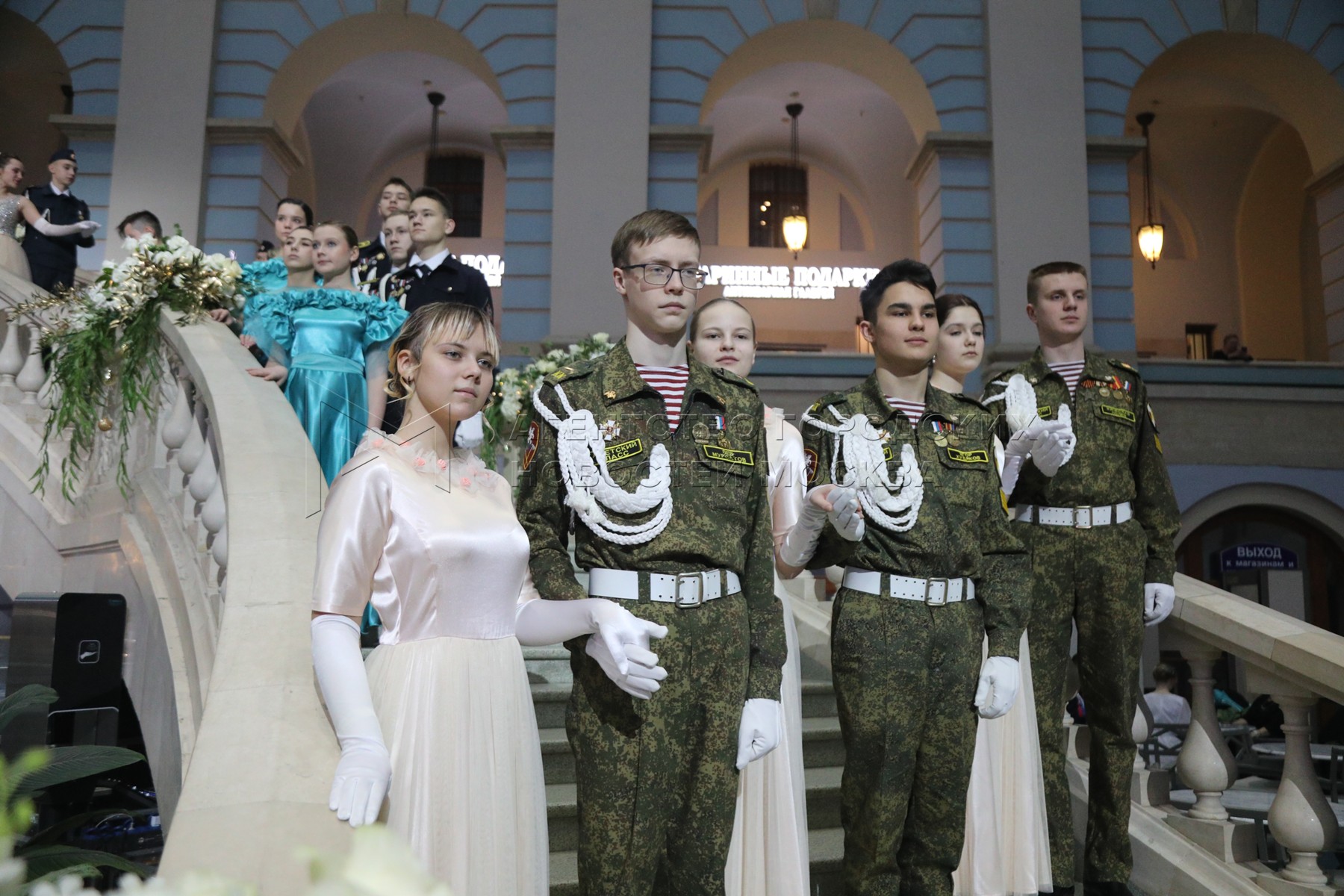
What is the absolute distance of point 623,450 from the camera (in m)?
2.42

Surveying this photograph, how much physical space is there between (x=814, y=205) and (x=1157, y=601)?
14.7 metres

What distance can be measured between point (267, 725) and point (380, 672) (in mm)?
232

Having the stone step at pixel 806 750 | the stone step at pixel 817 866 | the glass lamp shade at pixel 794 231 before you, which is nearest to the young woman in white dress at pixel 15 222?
the stone step at pixel 806 750

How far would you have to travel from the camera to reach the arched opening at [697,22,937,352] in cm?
1611

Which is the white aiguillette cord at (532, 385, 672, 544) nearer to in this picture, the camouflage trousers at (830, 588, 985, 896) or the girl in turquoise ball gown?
the camouflage trousers at (830, 588, 985, 896)

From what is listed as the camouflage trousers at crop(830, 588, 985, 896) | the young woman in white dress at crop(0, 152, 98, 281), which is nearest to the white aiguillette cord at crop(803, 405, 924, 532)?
the camouflage trousers at crop(830, 588, 985, 896)

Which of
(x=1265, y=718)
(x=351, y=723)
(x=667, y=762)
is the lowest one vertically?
(x=1265, y=718)

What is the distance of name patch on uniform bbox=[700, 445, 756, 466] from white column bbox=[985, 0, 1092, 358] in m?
7.81

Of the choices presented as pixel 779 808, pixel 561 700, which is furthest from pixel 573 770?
pixel 779 808

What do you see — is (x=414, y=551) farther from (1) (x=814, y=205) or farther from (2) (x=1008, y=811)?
(1) (x=814, y=205)

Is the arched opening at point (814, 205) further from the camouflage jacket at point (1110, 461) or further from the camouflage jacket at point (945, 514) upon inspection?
the camouflage jacket at point (945, 514)

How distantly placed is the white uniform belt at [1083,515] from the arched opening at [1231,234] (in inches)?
488

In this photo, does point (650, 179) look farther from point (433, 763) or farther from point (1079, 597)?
point (433, 763)

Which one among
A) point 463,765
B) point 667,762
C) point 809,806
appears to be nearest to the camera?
point 463,765
